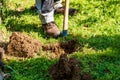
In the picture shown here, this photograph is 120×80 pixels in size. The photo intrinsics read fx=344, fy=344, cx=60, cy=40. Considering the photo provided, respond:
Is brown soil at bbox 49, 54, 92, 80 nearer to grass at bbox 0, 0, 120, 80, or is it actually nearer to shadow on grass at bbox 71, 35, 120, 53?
grass at bbox 0, 0, 120, 80

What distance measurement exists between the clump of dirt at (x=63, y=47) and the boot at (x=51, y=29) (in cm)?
39

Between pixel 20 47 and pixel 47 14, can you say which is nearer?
pixel 20 47

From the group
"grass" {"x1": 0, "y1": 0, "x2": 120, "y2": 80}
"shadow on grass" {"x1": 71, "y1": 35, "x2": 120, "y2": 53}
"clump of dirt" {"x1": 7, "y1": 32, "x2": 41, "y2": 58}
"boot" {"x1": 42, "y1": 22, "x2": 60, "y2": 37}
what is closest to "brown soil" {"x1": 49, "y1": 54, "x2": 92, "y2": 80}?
"grass" {"x1": 0, "y1": 0, "x2": 120, "y2": 80}

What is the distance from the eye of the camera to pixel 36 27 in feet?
20.8

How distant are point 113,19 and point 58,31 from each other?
46.7 inches

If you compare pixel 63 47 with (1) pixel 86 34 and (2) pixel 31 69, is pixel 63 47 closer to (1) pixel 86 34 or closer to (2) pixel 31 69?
(1) pixel 86 34

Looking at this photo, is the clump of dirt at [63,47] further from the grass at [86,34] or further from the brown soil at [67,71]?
the brown soil at [67,71]

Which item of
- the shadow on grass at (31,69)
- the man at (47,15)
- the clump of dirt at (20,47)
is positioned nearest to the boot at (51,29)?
the man at (47,15)

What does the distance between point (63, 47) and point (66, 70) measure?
1.09 meters

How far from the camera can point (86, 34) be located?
603 cm

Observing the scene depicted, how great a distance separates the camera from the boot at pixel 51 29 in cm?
593

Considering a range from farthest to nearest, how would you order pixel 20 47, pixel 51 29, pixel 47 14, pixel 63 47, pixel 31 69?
pixel 47 14
pixel 51 29
pixel 63 47
pixel 20 47
pixel 31 69

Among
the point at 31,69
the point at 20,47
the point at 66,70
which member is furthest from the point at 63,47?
the point at 66,70

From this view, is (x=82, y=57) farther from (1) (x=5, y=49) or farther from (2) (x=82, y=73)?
(1) (x=5, y=49)
